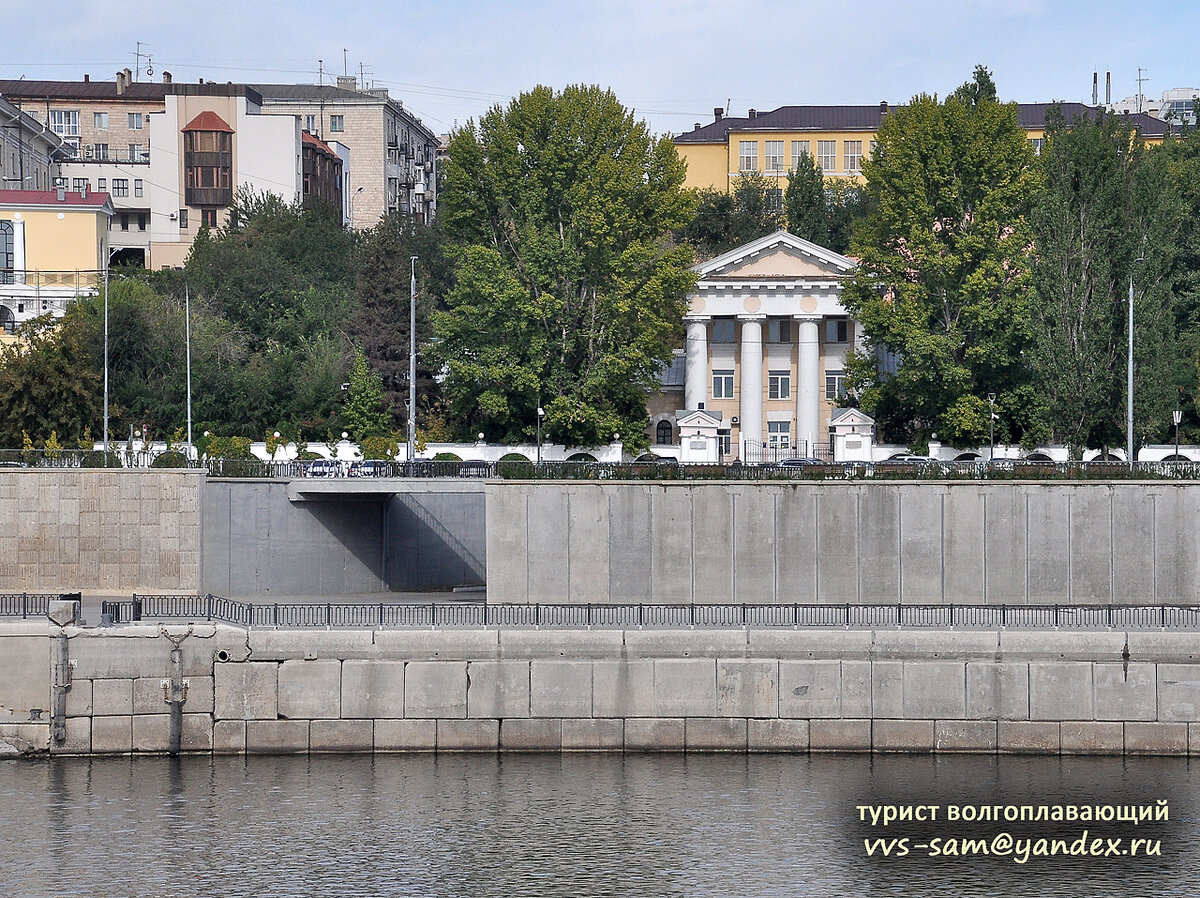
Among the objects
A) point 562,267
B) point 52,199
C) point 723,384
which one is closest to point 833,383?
point 723,384

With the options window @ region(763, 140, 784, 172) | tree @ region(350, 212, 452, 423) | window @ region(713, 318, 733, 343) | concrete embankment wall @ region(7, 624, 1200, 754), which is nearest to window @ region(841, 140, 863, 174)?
window @ region(763, 140, 784, 172)

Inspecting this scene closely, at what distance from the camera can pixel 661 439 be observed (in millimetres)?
93188

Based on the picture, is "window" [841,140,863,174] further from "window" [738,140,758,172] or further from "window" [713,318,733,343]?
"window" [713,318,733,343]

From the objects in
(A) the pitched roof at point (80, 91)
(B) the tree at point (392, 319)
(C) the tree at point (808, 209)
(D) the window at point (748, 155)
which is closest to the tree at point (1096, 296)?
(B) the tree at point (392, 319)

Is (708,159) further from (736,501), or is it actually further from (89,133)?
(736,501)

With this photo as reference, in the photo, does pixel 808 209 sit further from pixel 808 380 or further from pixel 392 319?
pixel 392 319

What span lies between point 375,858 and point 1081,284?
1908 inches

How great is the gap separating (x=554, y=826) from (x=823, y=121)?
10811cm

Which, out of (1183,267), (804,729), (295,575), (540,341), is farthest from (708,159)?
(804,729)

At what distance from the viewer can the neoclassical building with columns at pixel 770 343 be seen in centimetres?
9156

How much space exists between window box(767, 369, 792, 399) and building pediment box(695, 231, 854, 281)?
6.09m

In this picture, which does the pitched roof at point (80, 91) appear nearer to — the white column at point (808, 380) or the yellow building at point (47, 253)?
the yellow building at point (47, 253)

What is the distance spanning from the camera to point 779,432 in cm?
9412

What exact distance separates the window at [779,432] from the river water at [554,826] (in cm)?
4831
